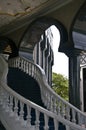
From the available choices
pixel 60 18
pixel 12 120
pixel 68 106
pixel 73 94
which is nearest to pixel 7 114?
pixel 12 120

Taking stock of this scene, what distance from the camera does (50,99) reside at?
801 cm

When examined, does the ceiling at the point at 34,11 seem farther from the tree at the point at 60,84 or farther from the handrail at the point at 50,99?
the tree at the point at 60,84

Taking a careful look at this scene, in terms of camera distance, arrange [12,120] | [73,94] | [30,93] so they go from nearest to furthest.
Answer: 1. [12,120]
2. [73,94]
3. [30,93]

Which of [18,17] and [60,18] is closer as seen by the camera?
[60,18]

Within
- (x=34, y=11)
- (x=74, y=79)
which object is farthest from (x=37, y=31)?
(x=74, y=79)

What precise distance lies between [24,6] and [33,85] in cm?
252

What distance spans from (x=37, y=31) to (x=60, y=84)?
20.3m

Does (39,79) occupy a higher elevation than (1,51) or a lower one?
lower

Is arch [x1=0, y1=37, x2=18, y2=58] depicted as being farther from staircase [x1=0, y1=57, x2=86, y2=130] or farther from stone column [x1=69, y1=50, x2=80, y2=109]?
stone column [x1=69, y1=50, x2=80, y2=109]

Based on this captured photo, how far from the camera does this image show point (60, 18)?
30.0 ft

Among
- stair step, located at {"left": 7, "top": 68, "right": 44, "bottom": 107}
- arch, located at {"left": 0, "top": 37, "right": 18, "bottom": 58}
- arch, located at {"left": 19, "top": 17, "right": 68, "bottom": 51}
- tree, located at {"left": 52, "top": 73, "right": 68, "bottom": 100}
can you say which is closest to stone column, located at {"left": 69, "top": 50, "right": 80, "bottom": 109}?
arch, located at {"left": 19, "top": 17, "right": 68, "bottom": 51}

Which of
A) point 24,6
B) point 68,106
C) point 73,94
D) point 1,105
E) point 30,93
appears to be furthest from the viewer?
point 24,6

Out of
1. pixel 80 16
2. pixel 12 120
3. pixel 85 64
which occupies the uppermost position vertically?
pixel 80 16

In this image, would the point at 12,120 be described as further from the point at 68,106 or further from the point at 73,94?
the point at 73,94
